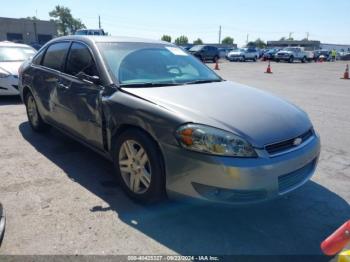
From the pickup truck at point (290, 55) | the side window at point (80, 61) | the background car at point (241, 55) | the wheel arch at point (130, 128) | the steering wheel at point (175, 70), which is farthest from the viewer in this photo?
the background car at point (241, 55)

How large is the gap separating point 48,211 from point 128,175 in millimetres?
817

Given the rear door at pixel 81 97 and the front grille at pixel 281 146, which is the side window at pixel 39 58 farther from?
the front grille at pixel 281 146

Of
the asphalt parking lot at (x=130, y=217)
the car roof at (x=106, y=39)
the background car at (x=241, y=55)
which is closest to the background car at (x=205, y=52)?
the background car at (x=241, y=55)

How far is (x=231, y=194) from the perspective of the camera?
2.62m

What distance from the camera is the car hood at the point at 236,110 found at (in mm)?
2730

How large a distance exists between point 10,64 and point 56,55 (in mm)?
4589

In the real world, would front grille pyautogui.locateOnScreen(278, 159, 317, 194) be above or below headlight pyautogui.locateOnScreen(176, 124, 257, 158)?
below

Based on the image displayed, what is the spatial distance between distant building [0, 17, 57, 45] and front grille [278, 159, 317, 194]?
6051 centimetres

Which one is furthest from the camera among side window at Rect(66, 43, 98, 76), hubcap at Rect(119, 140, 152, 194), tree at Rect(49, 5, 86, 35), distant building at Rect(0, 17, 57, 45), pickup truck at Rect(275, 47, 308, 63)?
tree at Rect(49, 5, 86, 35)

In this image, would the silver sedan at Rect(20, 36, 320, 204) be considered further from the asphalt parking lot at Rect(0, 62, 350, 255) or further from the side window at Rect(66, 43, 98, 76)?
the asphalt parking lot at Rect(0, 62, 350, 255)

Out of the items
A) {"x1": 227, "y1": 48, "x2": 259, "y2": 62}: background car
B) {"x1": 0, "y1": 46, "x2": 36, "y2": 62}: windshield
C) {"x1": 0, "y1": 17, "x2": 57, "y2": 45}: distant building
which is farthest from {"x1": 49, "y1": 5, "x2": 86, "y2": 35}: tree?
{"x1": 0, "y1": 46, "x2": 36, "y2": 62}: windshield

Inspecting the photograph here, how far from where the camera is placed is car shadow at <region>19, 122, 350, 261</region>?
8.73 ft

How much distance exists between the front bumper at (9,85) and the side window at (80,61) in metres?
4.45

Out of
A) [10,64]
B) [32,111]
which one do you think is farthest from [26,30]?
[32,111]
